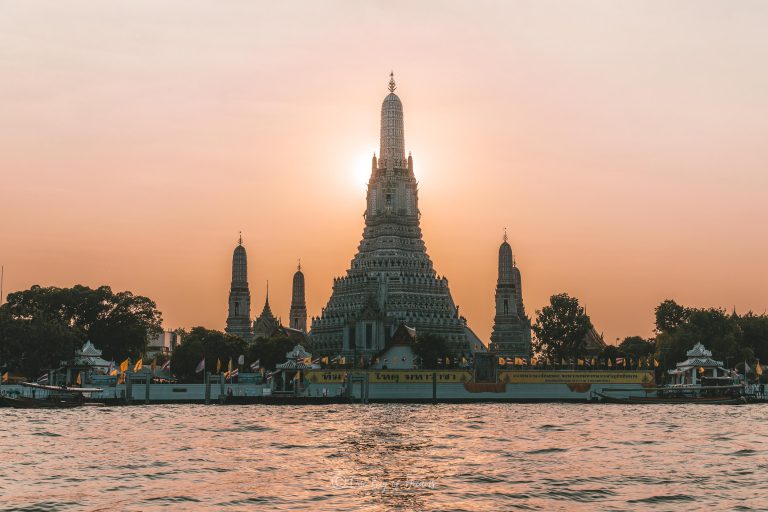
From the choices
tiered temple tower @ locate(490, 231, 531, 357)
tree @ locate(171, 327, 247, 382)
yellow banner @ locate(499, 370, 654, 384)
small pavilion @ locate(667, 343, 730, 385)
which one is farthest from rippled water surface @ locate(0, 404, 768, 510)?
tiered temple tower @ locate(490, 231, 531, 357)

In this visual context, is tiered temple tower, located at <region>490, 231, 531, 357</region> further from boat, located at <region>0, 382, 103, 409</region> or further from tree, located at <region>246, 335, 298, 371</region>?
boat, located at <region>0, 382, 103, 409</region>

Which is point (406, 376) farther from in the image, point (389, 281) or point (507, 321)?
point (507, 321)

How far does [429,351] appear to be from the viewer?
139 m

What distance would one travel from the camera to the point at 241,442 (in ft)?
190

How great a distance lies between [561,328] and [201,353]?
167 ft

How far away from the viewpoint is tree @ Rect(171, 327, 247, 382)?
5541 inches

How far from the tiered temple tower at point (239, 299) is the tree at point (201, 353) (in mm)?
44395

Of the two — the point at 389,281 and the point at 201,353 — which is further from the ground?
the point at 389,281

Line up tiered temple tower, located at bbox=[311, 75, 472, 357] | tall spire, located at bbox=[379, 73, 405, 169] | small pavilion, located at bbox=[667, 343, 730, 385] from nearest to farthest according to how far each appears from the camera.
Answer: small pavilion, located at bbox=[667, 343, 730, 385] < tiered temple tower, located at bbox=[311, 75, 472, 357] < tall spire, located at bbox=[379, 73, 405, 169]

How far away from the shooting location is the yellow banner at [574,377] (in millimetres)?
128750

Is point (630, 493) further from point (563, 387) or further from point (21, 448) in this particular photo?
point (563, 387)

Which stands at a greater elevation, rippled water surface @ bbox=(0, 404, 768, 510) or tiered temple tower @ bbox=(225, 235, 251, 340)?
tiered temple tower @ bbox=(225, 235, 251, 340)

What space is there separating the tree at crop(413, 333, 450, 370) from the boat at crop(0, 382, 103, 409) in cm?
4424

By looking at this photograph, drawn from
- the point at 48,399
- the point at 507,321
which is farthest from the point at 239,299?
the point at 48,399
